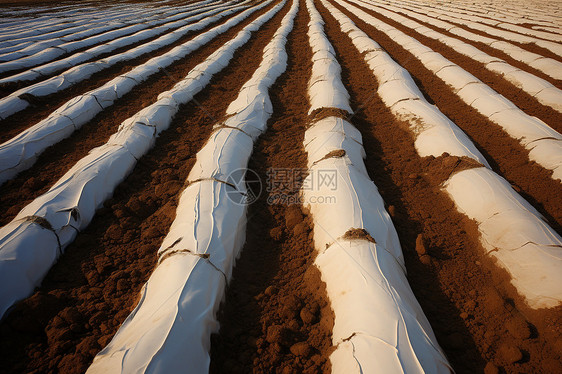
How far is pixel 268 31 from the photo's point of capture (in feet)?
34.2

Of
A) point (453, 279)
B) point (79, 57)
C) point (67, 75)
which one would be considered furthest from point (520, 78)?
point (79, 57)

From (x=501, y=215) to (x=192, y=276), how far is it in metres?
2.71

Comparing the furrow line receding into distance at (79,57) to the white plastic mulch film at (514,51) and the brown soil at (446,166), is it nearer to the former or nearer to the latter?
the brown soil at (446,166)

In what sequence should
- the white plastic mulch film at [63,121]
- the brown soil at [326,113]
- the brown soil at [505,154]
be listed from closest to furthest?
the brown soil at [505,154], the white plastic mulch film at [63,121], the brown soil at [326,113]

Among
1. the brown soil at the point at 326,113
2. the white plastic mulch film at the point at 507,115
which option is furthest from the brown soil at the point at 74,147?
the white plastic mulch film at the point at 507,115

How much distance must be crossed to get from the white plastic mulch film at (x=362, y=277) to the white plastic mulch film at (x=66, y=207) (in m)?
2.32

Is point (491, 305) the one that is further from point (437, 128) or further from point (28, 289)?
point (28, 289)

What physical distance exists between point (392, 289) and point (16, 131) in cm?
571

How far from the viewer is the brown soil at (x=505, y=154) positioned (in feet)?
9.00

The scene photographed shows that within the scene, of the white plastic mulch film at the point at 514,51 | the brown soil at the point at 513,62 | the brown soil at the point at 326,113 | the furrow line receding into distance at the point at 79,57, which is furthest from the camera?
the white plastic mulch film at the point at 514,51

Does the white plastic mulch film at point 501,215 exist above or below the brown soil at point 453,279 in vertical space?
above

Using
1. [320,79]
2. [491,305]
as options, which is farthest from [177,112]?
[491,305]

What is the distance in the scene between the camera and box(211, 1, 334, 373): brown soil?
1726 millimetres

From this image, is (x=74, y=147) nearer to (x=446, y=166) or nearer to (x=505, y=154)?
(x=446, y=166)
